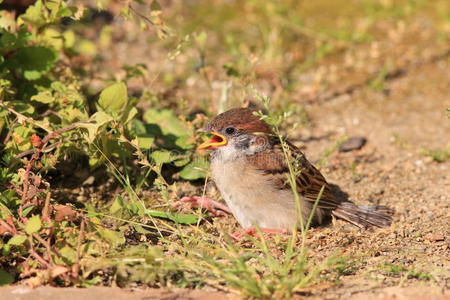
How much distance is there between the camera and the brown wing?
4.80 m

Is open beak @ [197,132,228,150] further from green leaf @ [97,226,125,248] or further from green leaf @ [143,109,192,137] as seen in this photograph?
green leaf @ [97,226,125,248]

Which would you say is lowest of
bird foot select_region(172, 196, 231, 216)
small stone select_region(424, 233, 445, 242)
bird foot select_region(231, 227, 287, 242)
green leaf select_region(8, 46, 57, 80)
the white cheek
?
bird foot select_region(231, 227, 287, 242)

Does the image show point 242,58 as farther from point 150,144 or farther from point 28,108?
point 28,108

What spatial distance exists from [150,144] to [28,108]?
924 millimetres

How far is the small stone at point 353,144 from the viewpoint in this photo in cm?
620

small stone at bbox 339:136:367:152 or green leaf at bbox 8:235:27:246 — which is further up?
green leaf at bbox 8:235:27:246

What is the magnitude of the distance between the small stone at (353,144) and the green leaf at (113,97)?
231 centimetres

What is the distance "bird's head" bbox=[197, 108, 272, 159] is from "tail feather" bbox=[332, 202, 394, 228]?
0.76 meters

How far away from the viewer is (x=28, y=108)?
4797mm

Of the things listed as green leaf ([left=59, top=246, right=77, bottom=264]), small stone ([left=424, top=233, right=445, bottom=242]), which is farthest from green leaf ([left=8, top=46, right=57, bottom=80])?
small stone ([left=424, top=233, right=445, bottom=242])

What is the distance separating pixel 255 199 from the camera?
475 centimetres

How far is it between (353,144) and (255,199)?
6.03ft

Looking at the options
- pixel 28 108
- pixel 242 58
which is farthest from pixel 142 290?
pixel 242 58

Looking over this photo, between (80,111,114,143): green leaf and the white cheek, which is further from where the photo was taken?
the white cheek
